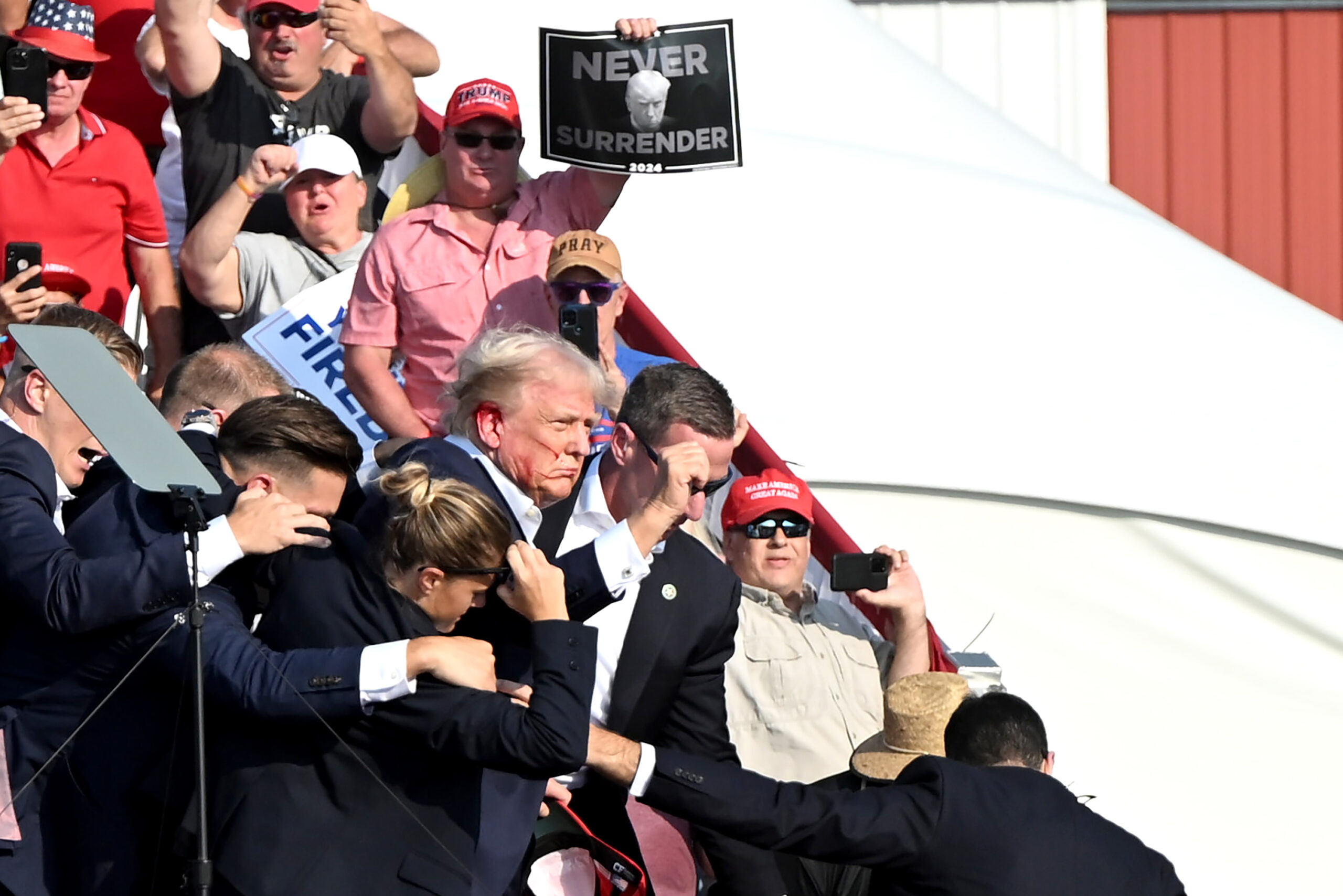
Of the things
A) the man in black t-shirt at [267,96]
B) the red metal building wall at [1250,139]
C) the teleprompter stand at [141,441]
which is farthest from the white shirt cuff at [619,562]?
the red metal building wall at [1250,139]

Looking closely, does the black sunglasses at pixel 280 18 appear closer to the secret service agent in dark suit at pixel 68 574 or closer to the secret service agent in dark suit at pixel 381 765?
the secret service agent in dark suit at pixel 68 574

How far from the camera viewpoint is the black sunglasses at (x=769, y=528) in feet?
11.9

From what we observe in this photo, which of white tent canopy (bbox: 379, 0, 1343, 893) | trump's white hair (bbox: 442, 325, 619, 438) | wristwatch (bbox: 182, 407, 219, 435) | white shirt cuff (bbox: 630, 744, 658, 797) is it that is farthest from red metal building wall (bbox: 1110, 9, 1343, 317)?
white shirt cuff (bbox: 630, 744, 658, 797)

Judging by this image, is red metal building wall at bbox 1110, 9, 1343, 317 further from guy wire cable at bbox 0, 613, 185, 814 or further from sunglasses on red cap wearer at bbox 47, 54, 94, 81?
guy wire cable at bbox 0, 613, 185, 814

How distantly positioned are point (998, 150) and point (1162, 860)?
390 centimetres

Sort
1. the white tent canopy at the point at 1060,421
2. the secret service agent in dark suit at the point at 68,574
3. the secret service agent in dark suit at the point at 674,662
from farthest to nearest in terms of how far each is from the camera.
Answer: the white tent canopy at the point at 1060,421 < the secret service agent in dark suit at the point at 674,662 < the secret service agent in dark suit at the point at 68,574

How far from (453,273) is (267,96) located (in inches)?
29.3

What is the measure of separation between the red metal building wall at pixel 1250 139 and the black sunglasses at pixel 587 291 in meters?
6.97

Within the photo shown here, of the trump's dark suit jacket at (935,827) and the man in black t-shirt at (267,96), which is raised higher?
the man in black t-shirt at (267,96)

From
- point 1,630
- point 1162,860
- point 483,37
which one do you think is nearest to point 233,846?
point 1,630

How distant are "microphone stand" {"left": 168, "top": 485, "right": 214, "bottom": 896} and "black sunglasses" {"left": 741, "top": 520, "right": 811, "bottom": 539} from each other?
1.46 meters

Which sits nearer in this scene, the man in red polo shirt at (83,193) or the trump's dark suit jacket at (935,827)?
the trump's dark suit jacket at (935,827)

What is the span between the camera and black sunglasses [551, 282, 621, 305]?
150 inches

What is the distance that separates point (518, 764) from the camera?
2.31 meters
